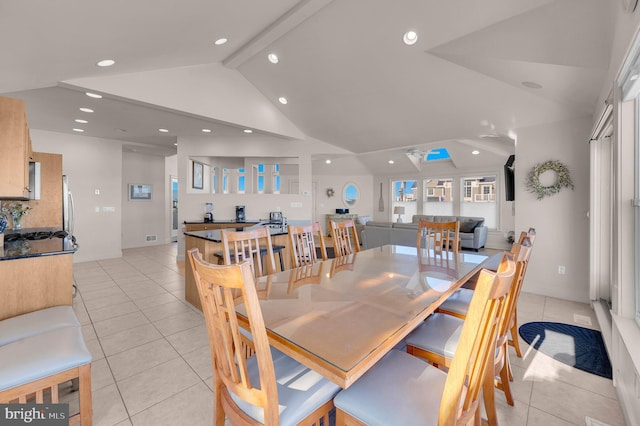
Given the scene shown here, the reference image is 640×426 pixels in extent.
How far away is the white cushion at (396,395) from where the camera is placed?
37.7 inches

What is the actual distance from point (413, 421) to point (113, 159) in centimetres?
759

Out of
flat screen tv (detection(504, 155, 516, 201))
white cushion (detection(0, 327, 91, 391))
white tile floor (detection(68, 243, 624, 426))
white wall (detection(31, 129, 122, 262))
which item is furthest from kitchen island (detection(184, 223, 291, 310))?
white wall (detection(31, 129, 122, 262))

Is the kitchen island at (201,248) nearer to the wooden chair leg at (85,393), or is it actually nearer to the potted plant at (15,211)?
the wooden chair leg at (85,393)

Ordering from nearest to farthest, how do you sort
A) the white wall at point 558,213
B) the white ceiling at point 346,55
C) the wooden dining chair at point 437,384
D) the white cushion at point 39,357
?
the wooden dining chair at point 437,384 < the white cushion at point 39,357 < the white ceiling at point 346,55 < the white wall at point 558,213

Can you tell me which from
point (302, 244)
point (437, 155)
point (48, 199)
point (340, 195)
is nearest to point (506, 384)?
point (302, 244)

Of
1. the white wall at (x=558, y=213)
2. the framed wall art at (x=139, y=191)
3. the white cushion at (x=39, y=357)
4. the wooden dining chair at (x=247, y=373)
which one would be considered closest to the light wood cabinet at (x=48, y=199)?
the framed wall art at (x=139, y=191)

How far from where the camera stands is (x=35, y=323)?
5.39 feet

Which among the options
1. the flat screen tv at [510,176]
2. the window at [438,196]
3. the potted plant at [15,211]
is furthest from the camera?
the window at [438,196]

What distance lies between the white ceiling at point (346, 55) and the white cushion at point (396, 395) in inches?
109

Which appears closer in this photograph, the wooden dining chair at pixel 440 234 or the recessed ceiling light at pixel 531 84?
the wooden dining chair at pixel 440 234

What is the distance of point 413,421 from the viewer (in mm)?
929

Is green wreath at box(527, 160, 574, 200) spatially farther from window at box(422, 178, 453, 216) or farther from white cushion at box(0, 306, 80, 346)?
window at box(422, 178, 453, 216)

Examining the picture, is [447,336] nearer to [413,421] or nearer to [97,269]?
[413,421]

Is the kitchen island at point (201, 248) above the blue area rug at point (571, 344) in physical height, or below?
above
